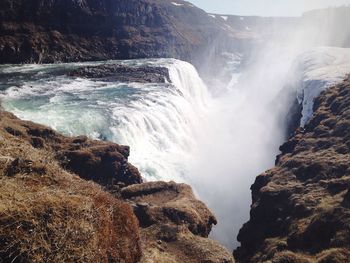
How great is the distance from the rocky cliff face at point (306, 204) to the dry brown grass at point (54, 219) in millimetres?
5954

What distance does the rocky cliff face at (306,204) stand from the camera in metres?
11.1

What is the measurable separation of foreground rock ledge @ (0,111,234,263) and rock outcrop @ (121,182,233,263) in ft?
0.07

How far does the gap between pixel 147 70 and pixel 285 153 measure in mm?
27179

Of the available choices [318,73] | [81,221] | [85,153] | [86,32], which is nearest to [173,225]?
[81,221]

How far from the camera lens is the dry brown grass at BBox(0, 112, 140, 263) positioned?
4.96m

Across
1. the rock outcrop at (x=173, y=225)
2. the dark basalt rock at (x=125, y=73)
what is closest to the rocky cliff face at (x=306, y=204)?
the rock outcrop at (x=173, y=225)

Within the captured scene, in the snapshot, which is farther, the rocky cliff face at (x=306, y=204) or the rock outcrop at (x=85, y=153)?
the rock outcrop at (x=85, y=153)

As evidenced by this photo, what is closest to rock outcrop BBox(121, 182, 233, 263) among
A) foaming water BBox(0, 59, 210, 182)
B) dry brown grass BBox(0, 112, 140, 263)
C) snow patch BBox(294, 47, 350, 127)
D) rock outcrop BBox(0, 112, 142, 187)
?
dry brown grass BBox(0, 112, 140, 263)

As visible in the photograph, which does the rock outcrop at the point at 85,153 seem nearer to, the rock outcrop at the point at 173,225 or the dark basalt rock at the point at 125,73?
the rock outcrop at the point at 173,225

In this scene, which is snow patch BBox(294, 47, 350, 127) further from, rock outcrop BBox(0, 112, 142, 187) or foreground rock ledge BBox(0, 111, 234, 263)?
foreground rock ledge BBox(0, 111, 234, 263)

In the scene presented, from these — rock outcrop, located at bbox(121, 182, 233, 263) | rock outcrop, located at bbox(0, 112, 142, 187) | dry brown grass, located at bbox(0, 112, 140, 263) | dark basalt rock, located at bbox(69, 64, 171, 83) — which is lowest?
dark basalt rock, located at bbox(69, 64, 171, 83)

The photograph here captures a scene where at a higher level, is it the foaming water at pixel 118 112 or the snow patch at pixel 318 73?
the snow patch at pixel 318 73

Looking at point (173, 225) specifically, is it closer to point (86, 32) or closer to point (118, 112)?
point (118, 112)

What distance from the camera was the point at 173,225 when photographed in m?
10.1
